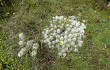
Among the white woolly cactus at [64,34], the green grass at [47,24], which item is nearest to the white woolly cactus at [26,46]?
the green grass at [47,24]

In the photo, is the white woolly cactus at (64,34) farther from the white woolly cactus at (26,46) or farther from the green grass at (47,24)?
the white woolly cactus at (26,46)

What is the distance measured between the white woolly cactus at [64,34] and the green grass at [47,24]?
118mm

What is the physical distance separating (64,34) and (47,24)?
0.49m

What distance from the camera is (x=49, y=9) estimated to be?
625cm

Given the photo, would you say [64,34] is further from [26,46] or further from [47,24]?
[26,46]

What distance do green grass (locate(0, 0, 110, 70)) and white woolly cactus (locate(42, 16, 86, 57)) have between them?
12cm

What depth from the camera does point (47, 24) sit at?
19.3ft

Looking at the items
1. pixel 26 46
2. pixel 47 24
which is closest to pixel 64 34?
pixel 47 24

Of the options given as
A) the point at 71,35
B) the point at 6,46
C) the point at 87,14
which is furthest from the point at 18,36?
the point at 87,14

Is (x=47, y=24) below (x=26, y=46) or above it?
above

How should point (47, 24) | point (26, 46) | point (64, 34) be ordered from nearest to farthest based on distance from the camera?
point (26, 46), point (64, 34), point (47, 24)

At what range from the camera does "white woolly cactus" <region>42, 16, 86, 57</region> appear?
5.45 m

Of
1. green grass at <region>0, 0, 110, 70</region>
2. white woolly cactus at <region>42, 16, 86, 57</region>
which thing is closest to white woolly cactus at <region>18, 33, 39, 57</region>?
green grass at <region>0, 0, 110, 70</region>

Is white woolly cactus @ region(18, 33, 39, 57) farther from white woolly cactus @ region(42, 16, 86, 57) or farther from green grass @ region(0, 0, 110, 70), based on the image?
white woolly cactus @ region(42, 16, 86, 57)
